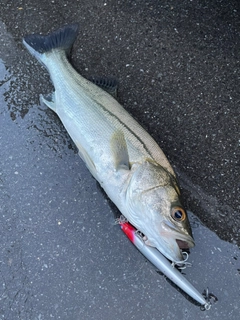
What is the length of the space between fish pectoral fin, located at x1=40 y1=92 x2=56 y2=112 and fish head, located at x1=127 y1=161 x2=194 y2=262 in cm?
86

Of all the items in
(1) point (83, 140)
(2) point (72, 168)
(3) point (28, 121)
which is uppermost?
(3) point (28, 121)

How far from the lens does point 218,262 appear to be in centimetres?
259

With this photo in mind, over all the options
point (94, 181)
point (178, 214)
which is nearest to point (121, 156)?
point (94, 181)

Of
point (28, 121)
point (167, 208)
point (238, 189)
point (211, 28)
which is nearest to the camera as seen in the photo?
point (167, 208)

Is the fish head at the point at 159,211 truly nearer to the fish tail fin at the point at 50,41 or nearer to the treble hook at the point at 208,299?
the treble hook at the point at 208,299

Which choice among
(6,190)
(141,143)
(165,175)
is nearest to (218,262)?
(165,175)

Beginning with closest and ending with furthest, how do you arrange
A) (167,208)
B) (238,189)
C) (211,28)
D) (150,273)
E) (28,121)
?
(167,208)
(150,273)
(238,189)
(28,121)
(211,28)

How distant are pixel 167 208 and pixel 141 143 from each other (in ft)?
1.57

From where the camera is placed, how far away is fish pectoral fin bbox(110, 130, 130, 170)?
253cm

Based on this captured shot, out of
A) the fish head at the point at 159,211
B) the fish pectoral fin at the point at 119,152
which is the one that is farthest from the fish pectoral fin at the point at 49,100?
the fish head at the point at 159,211

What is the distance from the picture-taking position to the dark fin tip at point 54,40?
3.08 metres

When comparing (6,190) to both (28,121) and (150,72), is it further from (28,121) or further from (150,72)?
(150,72)

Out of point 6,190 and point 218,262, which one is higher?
point 6,190

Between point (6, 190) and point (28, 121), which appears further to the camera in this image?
point (28, 121)
